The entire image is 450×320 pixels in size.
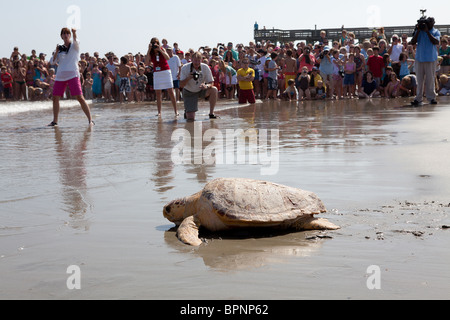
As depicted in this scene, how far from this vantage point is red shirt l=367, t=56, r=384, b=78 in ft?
66.5

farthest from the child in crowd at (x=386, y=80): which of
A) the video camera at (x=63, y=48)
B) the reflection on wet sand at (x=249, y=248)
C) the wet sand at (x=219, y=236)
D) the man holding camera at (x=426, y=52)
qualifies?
the reflection on wet sand at (x=249, y=248)

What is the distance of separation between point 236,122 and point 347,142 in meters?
4.56

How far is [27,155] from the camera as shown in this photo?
9.12 meters

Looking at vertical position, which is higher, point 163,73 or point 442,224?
point 163,73

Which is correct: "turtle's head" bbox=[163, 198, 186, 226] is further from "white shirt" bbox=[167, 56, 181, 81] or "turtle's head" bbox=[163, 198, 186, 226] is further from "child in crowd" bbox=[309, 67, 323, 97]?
"white shirt" bbox=[167, 56, 181, 81]

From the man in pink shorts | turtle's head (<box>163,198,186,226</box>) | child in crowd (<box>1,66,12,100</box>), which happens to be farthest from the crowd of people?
turtle's head (<box>163,198,186,226</box>)

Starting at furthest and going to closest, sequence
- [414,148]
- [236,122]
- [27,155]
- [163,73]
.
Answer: [163,73], [236,122], [27,155], [414,148]

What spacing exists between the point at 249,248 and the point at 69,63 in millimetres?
9672

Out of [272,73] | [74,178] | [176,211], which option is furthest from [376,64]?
[176,211]

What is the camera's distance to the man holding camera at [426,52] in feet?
50.6

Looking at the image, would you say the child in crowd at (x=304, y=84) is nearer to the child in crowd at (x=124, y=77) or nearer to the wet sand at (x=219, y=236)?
the child in crowd at (x=124, y=77)

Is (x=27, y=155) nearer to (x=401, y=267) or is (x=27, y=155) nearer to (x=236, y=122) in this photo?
(x=236, y=122)

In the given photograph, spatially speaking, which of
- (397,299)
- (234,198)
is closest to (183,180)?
(234,198)

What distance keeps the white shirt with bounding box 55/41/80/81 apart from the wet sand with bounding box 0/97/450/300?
3271mm
